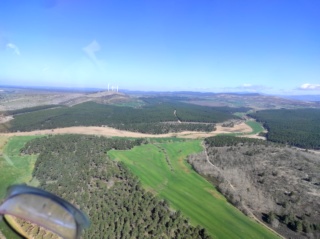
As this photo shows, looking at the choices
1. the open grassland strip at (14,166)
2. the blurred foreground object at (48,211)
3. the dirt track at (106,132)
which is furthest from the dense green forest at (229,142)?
the blurred foreground object at (48,211)

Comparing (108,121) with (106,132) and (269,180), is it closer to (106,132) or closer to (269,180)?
(106,132)

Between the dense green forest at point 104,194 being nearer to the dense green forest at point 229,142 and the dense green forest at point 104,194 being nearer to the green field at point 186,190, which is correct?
the green field at point 186,190

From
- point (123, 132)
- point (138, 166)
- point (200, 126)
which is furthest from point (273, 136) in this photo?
point (138, 166)

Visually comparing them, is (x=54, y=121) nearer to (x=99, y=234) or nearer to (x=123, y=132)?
(x=123, y=132)

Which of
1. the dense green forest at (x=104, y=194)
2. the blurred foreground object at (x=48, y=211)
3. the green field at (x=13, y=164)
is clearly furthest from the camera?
the green field at (x=13, y=164)

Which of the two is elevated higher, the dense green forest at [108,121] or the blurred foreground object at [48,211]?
the blurred foreground object at [48,211]

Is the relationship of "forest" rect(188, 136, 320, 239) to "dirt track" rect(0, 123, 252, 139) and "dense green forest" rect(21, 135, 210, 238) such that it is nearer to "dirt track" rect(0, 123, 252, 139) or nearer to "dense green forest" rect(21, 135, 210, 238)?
"dense green forest" rect(21, 135, 210, 238)
